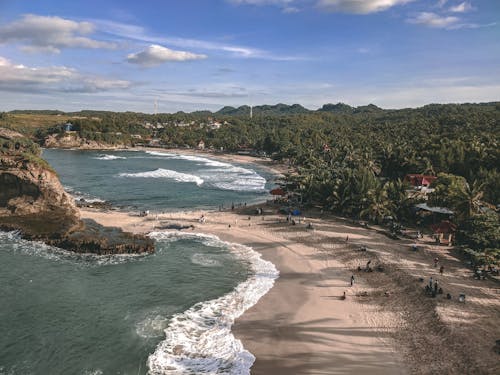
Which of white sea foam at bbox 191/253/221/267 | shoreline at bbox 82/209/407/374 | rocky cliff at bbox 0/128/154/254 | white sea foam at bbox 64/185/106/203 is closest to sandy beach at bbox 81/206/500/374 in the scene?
shoreline at bbox 82/209/407/374

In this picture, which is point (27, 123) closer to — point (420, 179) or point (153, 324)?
point (420, 179)

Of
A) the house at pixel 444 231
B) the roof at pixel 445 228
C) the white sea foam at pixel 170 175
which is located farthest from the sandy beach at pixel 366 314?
the white sea foam at pixel 170 175

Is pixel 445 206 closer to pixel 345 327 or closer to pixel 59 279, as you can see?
pixel 345 327

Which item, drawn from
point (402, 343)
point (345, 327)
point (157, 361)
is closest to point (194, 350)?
point (157, 361)

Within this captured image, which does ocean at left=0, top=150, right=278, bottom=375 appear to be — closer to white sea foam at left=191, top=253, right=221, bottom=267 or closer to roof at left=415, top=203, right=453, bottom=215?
white sea foam at left=191, top=253, right=221, bottom=267

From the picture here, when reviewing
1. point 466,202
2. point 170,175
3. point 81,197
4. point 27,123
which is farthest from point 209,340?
point 27,123
